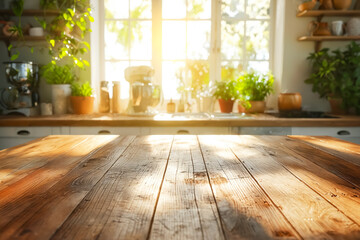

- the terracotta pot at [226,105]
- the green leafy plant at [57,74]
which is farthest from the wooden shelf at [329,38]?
the green leafy plant at [57,74]

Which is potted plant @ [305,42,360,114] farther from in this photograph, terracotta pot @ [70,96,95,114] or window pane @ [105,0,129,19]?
terracotta pot @ [70,96,95,114]

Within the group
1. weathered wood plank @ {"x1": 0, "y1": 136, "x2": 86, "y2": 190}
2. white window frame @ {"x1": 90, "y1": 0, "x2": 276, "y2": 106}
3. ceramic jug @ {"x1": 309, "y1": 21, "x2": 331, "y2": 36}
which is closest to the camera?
weathered wood plank @ {"x1": 0, "y1": 136, "x2": 86, "y2": 190}

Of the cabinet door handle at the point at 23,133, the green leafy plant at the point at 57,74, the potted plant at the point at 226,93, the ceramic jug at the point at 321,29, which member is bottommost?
the cabinet door handle at the point at 23,133

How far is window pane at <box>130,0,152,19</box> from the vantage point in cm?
333

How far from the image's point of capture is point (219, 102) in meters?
3.15

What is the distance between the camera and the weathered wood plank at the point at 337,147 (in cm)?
115

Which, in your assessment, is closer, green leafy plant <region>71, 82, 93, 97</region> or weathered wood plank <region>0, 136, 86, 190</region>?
weathered wood plank <region>0, 136, 86, 190</region>

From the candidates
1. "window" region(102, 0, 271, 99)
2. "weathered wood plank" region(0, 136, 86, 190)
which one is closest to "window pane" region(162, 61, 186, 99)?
"window" region(102, 0, 271, 99)

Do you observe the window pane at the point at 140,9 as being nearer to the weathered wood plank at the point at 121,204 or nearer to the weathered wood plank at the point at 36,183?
the weathered wood plank at the point at 36,183

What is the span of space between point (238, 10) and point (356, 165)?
2619 millimetres

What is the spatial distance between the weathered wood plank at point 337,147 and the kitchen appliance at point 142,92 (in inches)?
60.6

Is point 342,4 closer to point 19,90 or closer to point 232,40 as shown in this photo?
point 232,40

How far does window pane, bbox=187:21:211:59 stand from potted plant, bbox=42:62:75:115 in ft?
4.02

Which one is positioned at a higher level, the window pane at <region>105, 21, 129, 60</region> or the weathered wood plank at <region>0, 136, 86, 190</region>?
the window pane at <region>105, 21, 129, 60</region>
